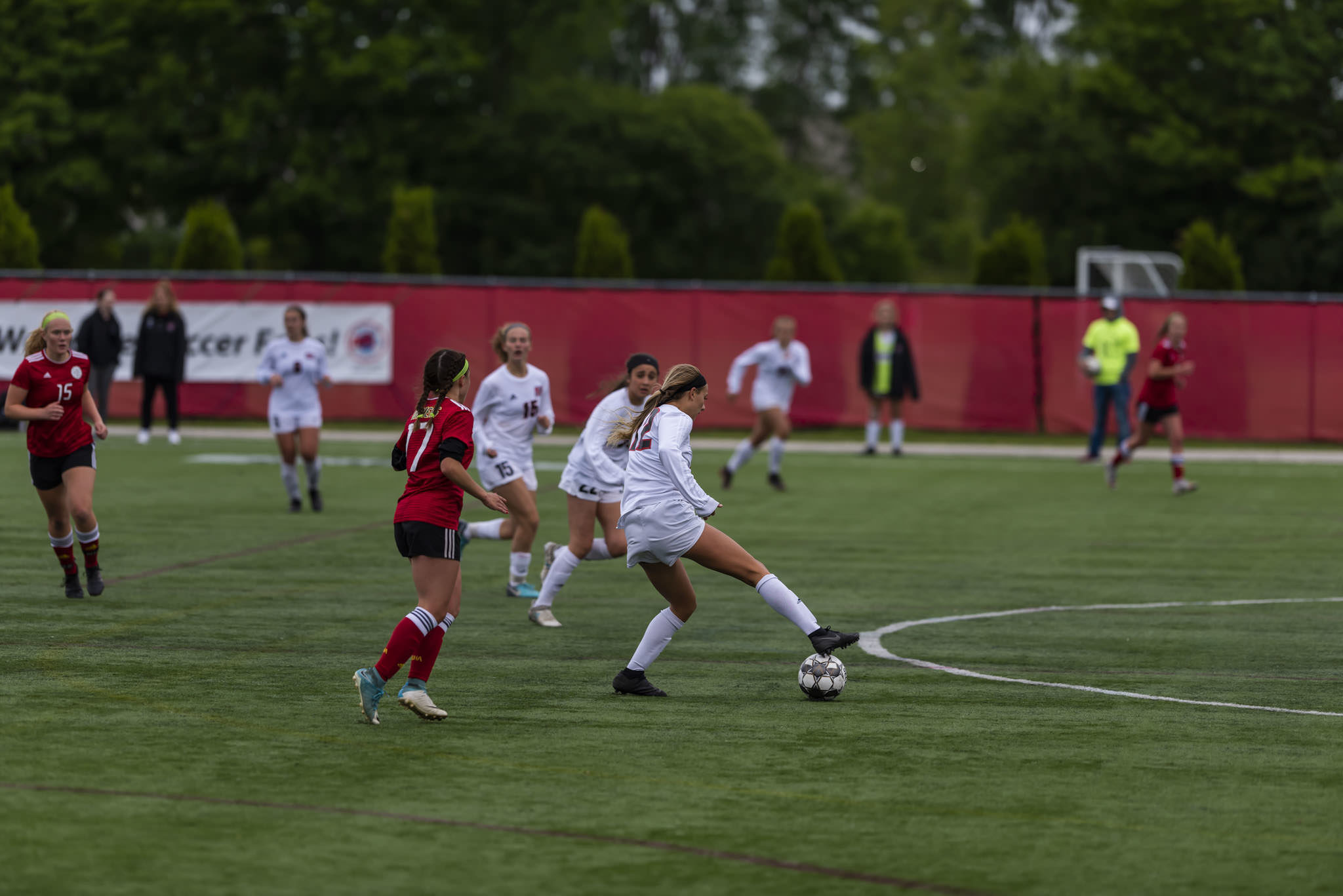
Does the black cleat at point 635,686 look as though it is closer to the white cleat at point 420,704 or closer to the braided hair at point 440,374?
the white cleat at point 420,704

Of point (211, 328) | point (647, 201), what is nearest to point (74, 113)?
point (647, 201)

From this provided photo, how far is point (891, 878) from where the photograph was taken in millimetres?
6023

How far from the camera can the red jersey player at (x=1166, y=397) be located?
20922 mm

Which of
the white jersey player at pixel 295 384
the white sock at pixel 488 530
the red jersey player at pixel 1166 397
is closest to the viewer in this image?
the white sock at pixel 488 530

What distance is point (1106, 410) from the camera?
25688 millimetres

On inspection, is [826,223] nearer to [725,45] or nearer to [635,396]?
[725,45]

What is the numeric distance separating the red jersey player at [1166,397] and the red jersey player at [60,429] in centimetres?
1297

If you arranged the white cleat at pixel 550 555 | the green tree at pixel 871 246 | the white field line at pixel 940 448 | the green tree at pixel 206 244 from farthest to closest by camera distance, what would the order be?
the green tree at pixel 871 246 < the green tree at pixel 206 244 < the white field line at pixel 940 448 < the white cleat at pixel 550 555

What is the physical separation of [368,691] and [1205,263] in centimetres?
2997

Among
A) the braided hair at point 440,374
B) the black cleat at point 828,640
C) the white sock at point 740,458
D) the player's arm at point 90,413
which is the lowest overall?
the black cleat at point 828,640

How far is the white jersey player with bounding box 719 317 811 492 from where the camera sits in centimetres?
2144

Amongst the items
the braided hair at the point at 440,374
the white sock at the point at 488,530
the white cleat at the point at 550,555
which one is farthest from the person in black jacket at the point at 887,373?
the braided hair at the point at 440,374

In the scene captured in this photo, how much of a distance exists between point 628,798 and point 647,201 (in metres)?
53.7

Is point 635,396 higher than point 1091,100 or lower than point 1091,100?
lower
